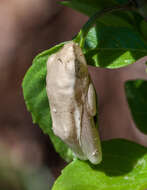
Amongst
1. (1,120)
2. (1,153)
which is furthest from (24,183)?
(1,120)

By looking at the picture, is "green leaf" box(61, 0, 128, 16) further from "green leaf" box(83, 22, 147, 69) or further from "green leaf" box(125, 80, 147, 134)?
"green leaf" box(125, 80, 147, 134)

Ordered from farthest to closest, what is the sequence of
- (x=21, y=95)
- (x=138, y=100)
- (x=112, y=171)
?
(x=21, y=95) < (x=138, y=100) < (x=112, y=171)

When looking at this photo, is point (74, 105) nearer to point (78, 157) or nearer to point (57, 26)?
point (78, 157)

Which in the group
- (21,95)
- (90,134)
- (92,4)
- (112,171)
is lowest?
(21,95)

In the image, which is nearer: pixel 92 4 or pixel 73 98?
pixel 73 98

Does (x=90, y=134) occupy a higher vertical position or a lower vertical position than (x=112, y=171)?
higher

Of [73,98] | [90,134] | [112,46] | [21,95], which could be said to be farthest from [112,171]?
[21,95]

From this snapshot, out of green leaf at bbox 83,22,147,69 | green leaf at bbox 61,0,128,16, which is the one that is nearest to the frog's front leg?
green leaf at bbox 83,22,147,69

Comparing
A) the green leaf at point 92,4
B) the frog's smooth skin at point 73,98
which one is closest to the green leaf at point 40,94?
the frog's smooth skin at point 73,98

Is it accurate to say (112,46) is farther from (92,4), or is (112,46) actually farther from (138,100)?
(138,100)

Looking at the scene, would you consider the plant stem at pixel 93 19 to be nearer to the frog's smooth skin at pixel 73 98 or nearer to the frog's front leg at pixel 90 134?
the frog's smooth skin at pixel 73 98
